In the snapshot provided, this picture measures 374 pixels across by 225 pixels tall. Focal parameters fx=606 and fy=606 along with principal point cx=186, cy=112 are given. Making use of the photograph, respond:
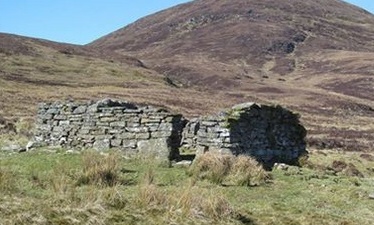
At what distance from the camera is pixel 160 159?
19281 millimetres

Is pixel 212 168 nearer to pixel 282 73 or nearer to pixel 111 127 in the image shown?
pixel 111 127

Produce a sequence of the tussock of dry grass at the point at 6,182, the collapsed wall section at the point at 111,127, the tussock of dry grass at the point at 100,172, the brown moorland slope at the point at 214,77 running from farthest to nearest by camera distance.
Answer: the brown moorland slope at the point at 214,77 → the collapsed wall section at the point at 111,127 → the tussock of dry grass at the point at 100,172 → the tussock of dry grass at the point at 6,182

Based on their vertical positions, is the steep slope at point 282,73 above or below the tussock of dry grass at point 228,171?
above

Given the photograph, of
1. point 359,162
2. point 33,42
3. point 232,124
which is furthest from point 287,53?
point 232,124

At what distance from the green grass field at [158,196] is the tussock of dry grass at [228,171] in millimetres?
151

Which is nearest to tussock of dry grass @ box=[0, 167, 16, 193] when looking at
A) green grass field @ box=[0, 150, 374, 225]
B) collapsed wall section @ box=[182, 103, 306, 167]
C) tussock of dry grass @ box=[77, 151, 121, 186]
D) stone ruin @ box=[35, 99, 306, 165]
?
green grass field @ box=[0, 150, 374, 225]

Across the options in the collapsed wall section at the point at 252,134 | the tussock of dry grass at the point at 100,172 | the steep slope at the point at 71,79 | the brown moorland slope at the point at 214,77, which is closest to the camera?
the tussock of dry grass at the point at 100,172

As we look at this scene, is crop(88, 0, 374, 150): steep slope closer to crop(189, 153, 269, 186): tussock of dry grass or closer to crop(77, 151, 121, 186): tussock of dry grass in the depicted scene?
crop(189, 153, 269, 186): tussock of dry grass

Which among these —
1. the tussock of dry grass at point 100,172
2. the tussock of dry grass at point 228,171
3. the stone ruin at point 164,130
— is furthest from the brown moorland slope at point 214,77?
the tussock of dry grass at point 100,172

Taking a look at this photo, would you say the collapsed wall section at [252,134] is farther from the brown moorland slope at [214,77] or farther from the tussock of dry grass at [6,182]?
the brown moorland slope at [214,77]

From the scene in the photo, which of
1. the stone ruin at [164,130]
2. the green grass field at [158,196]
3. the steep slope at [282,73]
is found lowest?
→ the green grass field at [158,196]

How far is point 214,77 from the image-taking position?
139250 millimetres

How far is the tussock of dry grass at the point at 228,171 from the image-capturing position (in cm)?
1554

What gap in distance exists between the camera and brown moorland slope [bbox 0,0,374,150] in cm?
7394
